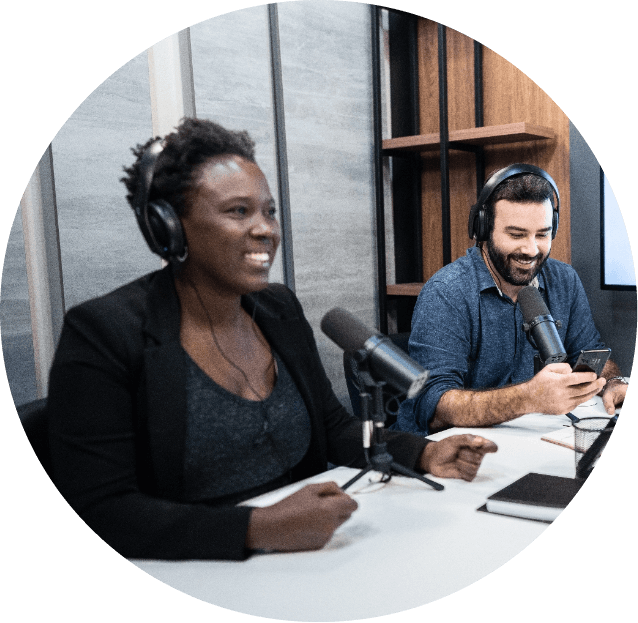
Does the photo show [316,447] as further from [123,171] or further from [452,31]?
[452,31]

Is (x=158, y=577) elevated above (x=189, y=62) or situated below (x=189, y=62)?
below

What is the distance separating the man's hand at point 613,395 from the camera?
1.05 meters

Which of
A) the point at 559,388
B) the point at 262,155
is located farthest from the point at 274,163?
the point at 559,388

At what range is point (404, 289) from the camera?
0.97 m

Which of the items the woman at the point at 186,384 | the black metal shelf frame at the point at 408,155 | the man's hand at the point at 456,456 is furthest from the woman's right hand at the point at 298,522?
the black metal shelf frame at the point at 408,155

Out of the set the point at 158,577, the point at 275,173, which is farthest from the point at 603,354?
the point at 158,577

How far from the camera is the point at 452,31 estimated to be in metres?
1.02

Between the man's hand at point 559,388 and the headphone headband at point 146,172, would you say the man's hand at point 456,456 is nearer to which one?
the man's hand at point 559,388

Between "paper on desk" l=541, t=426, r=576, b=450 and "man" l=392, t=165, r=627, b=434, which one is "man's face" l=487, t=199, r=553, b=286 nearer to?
"man" l=392, t=165, r=627, b=434

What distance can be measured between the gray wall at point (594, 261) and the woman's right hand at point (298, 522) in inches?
21.2

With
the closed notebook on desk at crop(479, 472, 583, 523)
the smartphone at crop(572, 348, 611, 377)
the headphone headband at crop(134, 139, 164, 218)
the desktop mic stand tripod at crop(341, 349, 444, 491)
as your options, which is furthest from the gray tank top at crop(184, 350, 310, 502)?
the smartphone at crop(572, 348, 611, 377)

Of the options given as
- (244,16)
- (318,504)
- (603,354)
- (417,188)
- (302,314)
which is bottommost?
(318,504)

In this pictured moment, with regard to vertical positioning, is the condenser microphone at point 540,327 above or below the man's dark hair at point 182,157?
below

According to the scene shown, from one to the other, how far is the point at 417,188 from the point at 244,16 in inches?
14.3
